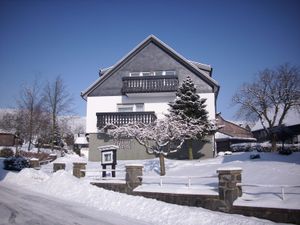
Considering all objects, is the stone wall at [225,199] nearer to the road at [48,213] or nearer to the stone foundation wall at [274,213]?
the stone foundation wall at [274,213]

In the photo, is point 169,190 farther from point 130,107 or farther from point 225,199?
point 130,107

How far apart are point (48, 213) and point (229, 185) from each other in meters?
6.27

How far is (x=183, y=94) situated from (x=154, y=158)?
630 cm

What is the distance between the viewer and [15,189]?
15.5m

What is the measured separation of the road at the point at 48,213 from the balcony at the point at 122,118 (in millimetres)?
14485

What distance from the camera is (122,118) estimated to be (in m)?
27.7

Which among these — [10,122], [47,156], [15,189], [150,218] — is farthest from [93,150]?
[10,122]

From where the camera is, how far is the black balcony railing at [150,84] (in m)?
28.5

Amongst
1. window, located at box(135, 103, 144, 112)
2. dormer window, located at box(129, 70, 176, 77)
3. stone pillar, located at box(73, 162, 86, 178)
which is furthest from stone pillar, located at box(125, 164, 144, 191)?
dormer window, located at box(129, 70, 176, 77)

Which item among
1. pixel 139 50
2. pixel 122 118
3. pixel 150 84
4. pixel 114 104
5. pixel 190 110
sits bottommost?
pixel 122 118

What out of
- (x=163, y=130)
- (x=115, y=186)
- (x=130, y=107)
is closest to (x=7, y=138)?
(x=130, y=107)

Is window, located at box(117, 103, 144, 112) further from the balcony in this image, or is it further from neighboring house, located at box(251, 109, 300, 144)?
neighboring house, located at box(251, 109, 300, 144)

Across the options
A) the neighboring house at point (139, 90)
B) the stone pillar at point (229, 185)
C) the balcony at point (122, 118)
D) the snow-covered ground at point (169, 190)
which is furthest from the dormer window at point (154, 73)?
the stone pillar at point (229, 185)

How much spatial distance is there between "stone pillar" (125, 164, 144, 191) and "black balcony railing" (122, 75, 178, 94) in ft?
49.5
